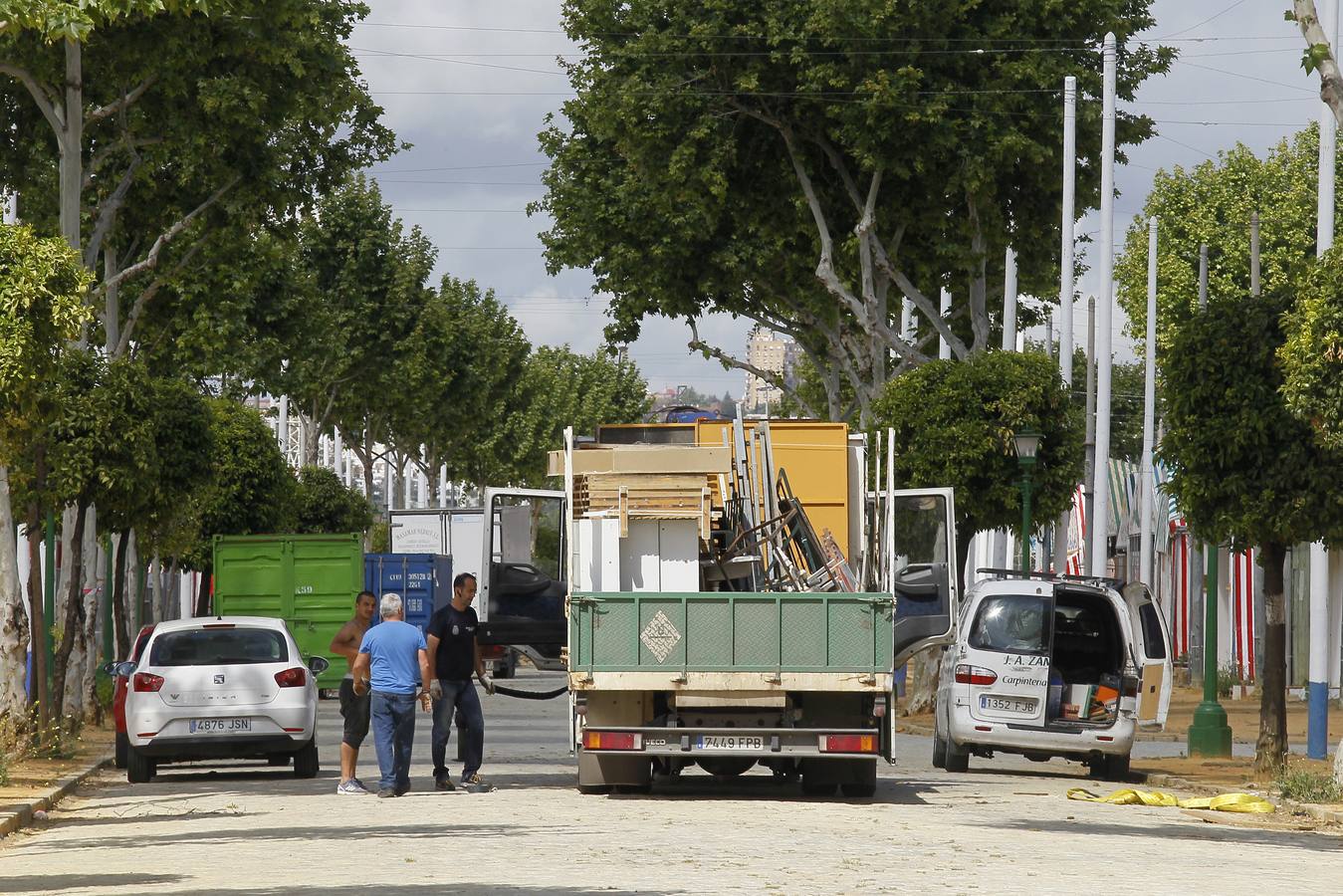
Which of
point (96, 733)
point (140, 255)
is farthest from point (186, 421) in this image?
point (140, 255)

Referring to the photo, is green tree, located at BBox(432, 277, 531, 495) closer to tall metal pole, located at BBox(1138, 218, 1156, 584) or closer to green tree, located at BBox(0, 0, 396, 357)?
tall metal pole, located at BBox(1138, 218, 1156, 584)

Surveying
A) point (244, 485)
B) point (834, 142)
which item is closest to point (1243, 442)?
point (834, 142)

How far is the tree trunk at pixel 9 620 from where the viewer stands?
21.0 meters

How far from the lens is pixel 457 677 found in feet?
64.0

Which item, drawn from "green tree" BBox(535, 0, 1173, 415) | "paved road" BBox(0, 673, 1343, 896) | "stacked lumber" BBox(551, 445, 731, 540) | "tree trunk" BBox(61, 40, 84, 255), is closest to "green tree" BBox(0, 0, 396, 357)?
"tree trunk" BBox(61, 40, 84, 255)

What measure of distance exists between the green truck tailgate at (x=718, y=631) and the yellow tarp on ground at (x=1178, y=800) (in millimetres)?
3497

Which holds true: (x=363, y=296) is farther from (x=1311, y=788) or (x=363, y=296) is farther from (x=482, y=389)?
(x=1311, y=788)

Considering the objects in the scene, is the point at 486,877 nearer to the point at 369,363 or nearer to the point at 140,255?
the point at 140,255

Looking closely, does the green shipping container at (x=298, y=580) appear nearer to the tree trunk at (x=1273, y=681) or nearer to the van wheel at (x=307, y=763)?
the van wheel at (x=307, y=763)

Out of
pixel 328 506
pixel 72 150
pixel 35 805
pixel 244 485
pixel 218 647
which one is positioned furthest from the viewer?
pixel 328 506

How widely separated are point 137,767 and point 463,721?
3959mm

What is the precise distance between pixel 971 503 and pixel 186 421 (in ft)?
36.8

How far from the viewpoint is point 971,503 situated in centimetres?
3170

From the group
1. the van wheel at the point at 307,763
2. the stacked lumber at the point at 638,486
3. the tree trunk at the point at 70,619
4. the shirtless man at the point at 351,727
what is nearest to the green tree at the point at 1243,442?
the stacked lumber at the point at 638,486
